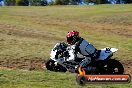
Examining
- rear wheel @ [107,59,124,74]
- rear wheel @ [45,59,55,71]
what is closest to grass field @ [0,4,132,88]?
rear wheel @ [45,59,55,71]

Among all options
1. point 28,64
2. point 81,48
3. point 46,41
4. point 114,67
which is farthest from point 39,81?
point 46,41

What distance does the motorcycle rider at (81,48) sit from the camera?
52.4ft

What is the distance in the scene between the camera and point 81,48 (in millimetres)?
16000

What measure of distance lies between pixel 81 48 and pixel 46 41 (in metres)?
10.3

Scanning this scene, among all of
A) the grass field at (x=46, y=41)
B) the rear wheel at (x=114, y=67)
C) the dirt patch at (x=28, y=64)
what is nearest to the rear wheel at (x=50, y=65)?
the grass field at (x=46, y=41)

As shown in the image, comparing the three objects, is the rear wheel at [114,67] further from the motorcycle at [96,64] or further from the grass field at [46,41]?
the grass field at [46,41]

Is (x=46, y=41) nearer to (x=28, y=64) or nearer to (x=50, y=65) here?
(x=28, y=64)

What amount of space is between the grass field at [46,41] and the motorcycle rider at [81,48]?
0.94m

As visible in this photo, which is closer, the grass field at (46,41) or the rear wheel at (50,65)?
the grass field at (46,41)

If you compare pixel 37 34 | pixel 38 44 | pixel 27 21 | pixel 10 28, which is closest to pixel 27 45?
pixel 38 44

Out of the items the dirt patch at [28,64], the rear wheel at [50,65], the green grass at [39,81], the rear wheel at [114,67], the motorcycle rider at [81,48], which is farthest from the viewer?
the dirt patch at [28,64]

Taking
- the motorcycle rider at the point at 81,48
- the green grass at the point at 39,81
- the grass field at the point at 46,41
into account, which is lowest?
the grass field at the point at 46,41

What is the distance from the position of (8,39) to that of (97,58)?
405 inches

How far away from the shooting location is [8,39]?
2561cm
